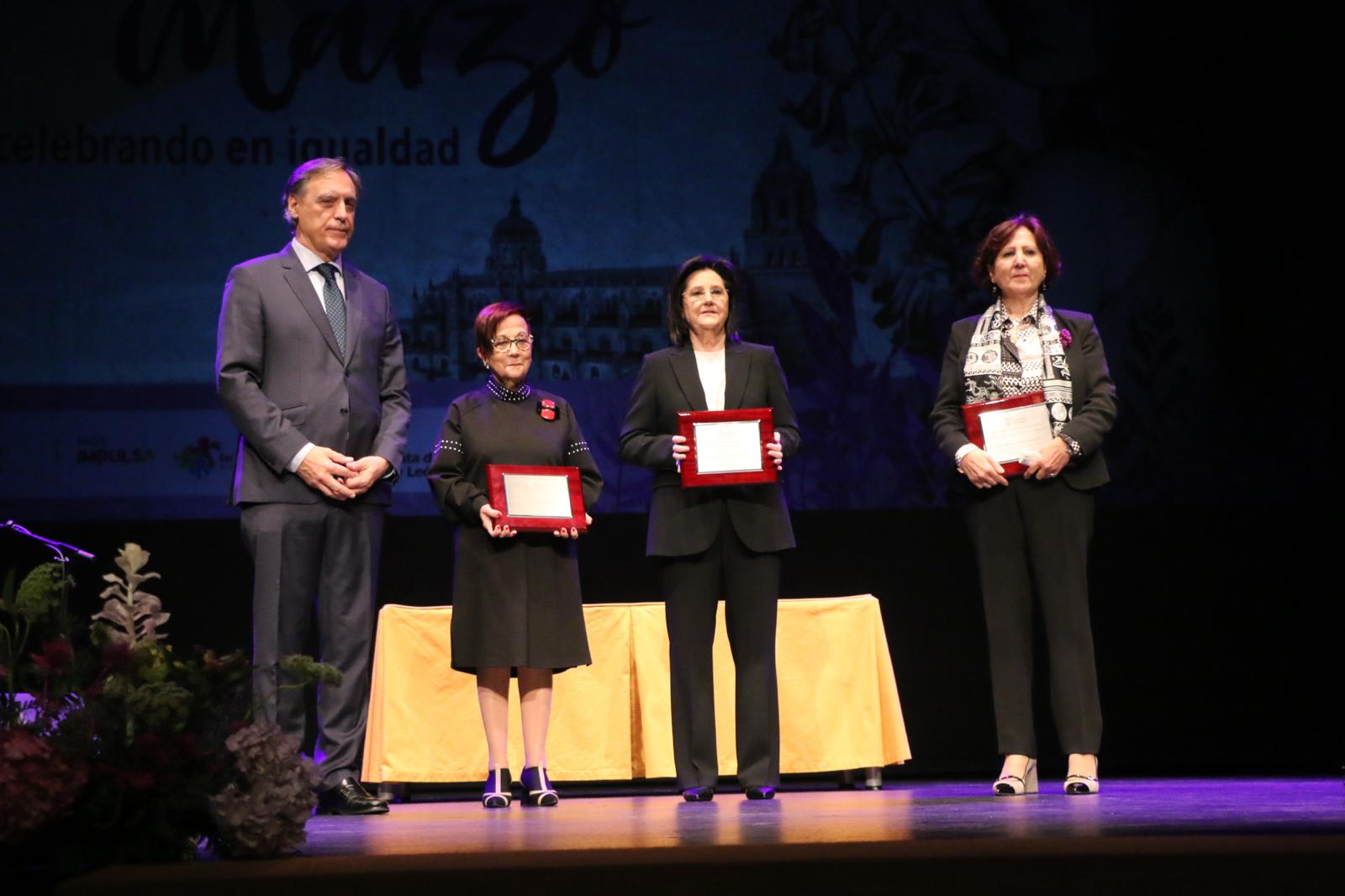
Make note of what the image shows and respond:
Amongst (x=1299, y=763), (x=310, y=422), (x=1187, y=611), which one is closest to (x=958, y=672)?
(x=1187, y=611)

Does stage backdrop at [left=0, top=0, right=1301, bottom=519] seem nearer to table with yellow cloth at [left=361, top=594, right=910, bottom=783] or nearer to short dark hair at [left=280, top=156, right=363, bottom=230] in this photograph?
table with yellow cloth at [left=361, top=594, right=910, bottom=783]

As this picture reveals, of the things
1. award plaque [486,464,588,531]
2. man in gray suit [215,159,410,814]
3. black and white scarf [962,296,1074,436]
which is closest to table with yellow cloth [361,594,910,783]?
award plaque [486,464,588,531]

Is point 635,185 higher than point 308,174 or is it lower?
higher

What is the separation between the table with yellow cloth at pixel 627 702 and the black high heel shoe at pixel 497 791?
2.77ft

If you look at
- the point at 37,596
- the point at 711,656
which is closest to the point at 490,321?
the point at 711,656

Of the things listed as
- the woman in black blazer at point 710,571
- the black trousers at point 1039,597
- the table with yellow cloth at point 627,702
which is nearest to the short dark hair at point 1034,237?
the black trousers at point 1039,597

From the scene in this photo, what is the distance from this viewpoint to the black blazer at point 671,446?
4.32m

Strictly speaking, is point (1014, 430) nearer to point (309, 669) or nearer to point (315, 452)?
point (315, 452)

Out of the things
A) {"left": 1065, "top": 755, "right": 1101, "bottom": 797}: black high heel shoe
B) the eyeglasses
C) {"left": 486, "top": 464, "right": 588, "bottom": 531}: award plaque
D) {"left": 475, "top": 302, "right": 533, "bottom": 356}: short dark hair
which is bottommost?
{"left": 1065, "top": 755, "right": 1101, "bottom": 797}: black high heel shoe

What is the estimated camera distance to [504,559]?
4.45m

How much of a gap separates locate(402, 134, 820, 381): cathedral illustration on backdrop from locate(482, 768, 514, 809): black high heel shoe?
101 inches

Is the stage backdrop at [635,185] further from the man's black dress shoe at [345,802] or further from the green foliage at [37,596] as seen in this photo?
the green foliage at [37,596]

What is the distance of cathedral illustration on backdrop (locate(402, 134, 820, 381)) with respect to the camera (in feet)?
21.9

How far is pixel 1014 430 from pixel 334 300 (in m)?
1.98
